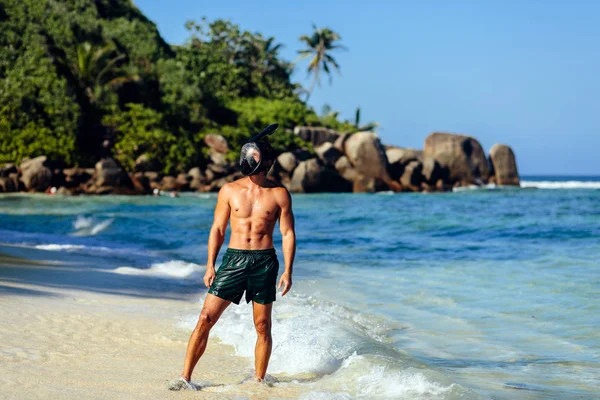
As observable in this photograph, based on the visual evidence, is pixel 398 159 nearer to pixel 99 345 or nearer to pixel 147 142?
pixel 147 142

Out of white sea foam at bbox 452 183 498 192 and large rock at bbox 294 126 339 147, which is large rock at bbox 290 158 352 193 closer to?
large rock at bbox 294 126 339 147

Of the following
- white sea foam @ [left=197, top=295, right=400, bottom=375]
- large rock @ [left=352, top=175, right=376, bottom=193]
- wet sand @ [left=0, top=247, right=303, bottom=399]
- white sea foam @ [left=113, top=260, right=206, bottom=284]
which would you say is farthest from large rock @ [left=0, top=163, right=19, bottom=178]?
white sea foam @ [left=197, top=295, right=400, bottom=375]

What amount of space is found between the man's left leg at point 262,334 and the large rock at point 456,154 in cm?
4706

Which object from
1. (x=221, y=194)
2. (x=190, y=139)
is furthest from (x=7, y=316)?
(x=190, y=139)

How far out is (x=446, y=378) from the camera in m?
5.43

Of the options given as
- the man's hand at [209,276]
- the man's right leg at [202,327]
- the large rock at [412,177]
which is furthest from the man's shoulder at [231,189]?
the large rock at [412,177]

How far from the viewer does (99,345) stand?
595cm

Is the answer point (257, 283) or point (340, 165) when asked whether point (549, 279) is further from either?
point (340, 165)

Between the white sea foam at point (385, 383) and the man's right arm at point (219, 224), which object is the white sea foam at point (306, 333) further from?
the man's right arm at point (219, 224)

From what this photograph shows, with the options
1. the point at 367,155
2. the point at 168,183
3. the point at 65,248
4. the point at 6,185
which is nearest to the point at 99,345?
the point at 65,248

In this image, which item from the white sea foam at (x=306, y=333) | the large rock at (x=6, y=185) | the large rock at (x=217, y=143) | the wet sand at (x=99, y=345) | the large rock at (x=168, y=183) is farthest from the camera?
the large rock at (x=217, y=143)

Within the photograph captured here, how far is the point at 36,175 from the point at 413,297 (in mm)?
31169

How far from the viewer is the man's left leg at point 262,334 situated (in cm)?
495

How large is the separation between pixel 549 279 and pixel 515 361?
5.43m
